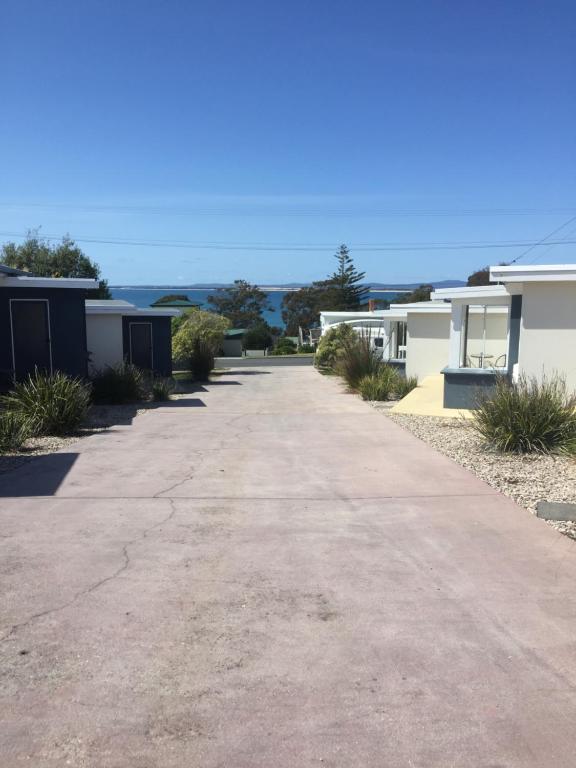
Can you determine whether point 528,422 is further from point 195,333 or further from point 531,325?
point 195,333

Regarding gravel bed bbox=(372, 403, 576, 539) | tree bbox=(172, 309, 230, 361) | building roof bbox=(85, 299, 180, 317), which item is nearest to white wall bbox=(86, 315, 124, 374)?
building roof bbox=(85, 299, 180, 317)

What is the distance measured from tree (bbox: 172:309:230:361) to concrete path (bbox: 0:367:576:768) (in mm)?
20076

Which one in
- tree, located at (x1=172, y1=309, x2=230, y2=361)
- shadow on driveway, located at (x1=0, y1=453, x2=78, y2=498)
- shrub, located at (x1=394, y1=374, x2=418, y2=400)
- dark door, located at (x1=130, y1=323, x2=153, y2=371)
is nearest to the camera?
shadow on driveway, located at (x1=0, y1=453, x2=78, y2=498)

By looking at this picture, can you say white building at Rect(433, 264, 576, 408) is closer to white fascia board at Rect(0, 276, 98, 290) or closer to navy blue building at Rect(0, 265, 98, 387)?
white fascia board at Rect(0, 276, 98, 290)

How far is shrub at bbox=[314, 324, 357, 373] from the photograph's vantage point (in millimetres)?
30261

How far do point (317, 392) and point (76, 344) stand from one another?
7.63 meters

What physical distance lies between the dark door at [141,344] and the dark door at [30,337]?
8.46m

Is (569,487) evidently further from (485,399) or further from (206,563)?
(206,563)

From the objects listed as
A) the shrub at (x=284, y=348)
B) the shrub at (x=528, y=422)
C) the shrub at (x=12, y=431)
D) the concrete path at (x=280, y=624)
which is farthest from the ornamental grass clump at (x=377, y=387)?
the shrub at (x=284, y=348)

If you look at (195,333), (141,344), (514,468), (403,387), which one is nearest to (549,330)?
(514,468)

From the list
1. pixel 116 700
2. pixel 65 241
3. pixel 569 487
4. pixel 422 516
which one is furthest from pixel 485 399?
pixel 65 241

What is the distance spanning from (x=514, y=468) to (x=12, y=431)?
6970mm

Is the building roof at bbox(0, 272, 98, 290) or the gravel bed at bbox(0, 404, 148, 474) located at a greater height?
the building roof at bbox(0, 272, 98, 290)

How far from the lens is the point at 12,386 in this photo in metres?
14.5
